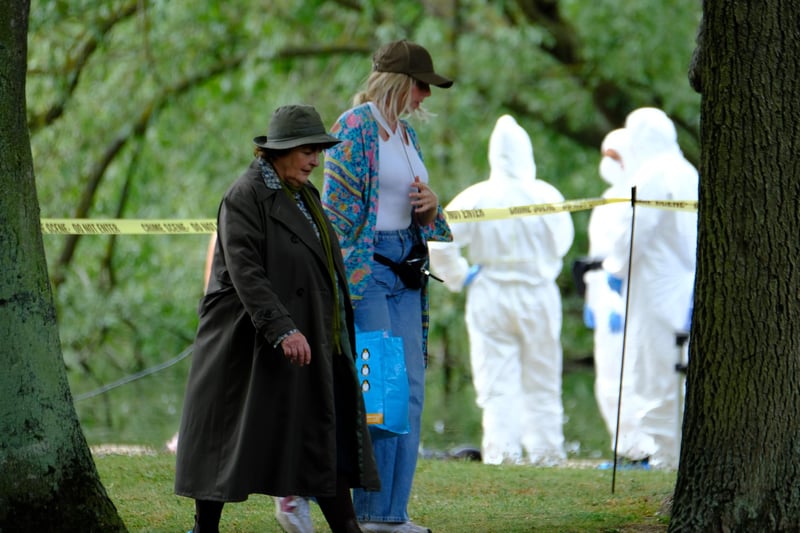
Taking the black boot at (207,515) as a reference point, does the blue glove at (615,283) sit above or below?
above

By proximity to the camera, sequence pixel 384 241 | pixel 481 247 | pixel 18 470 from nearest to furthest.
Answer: pixel 18 470, pixel 384 241, pixel 481 247

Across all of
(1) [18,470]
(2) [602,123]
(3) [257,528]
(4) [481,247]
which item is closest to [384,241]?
(3) [257,528]

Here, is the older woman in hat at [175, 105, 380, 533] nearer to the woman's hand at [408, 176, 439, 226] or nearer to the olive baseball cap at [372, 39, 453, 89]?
the woman's hand at [408, 176, 439, 226]

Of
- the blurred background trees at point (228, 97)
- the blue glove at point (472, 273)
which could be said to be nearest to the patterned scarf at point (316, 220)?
the blue glove at point (472, 273)

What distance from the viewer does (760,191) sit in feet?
18.3

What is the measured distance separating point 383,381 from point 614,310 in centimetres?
729

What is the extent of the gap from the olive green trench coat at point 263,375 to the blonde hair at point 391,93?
3.15 ft

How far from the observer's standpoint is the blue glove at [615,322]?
1305 cm

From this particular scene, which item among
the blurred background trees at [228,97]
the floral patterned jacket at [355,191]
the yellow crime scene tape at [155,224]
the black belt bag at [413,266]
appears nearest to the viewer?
the floral patterned jacket at [355,191]

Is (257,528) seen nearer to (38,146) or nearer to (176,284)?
(38,146)

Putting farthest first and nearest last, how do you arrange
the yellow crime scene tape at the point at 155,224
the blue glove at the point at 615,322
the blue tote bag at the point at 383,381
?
the blue glove at the point at 615,322
the yellow crime scene tape at the point at 155,224
the blue tote bag at the point at 383,381

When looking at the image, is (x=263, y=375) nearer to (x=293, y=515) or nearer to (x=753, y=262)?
(x=293, y=515)

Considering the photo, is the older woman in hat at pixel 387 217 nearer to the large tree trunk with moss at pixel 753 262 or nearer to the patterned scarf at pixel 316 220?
the patterned scarf at pixel 316 220

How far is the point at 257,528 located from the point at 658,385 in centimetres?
610
